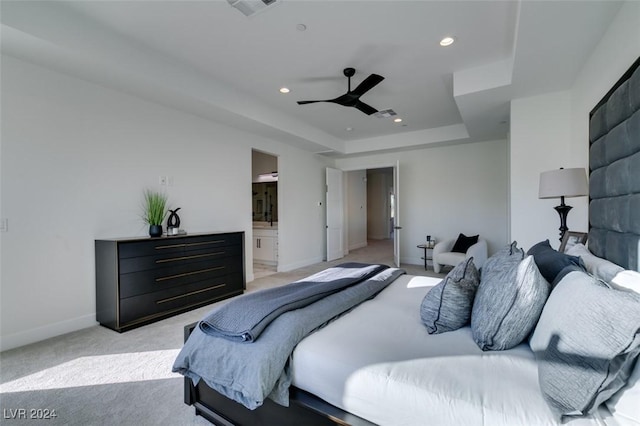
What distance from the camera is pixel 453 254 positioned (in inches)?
198

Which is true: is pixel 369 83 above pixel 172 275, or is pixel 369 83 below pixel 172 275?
above

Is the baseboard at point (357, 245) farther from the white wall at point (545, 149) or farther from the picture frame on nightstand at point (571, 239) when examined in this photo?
the picture frame on nightstand at point (571, 239)

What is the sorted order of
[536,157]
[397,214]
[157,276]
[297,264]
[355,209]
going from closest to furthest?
[157,276] < [536,157] < [297,264] < [397,214] < [355,209]

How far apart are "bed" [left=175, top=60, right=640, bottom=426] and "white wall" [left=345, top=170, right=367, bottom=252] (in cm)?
622

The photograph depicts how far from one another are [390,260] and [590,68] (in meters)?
4.82

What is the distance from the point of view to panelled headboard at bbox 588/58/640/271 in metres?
1.58

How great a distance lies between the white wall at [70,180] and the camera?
8.40 feet

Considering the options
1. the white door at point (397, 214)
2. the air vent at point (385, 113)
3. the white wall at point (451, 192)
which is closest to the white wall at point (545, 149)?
the air vent at point (385, 113)

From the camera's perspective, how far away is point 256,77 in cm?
352

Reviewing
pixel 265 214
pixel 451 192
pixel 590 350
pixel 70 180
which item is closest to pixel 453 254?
pixel 451 192

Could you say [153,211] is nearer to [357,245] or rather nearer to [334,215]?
[334,215]

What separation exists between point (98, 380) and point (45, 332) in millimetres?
1209

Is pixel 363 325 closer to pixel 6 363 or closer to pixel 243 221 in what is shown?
pixel 6 363

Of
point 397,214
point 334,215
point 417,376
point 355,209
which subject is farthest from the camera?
point 355,209
